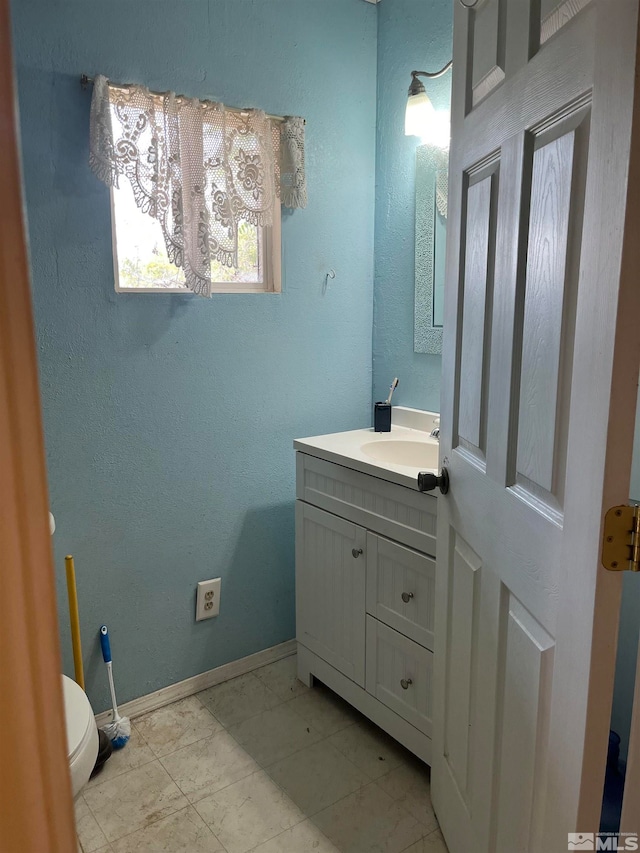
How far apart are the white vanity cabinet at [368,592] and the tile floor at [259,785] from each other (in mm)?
104

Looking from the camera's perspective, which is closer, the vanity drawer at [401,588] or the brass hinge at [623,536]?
the brass hinge at [623,536]

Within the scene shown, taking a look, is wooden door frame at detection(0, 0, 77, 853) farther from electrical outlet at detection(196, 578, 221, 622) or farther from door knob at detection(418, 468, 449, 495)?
electrical outlet at detection(196, 578, 221, 622)

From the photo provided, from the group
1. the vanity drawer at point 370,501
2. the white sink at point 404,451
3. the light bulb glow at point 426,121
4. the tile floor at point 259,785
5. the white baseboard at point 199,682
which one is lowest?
the tile floor at point 259,785

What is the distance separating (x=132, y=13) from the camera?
1845 millimetres

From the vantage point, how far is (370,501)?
1.89 meters

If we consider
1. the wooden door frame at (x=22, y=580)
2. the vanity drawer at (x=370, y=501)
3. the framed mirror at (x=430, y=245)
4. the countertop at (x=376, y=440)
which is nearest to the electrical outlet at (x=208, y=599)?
the vanity drawer at (x=370, y=501)

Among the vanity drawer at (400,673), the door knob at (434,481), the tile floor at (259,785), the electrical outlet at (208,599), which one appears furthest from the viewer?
the electrical outlet at (208,599)

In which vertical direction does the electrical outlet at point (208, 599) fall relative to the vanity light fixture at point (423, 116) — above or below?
below

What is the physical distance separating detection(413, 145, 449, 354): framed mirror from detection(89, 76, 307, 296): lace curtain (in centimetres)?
41

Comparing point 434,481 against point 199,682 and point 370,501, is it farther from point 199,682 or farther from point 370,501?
point 199,682

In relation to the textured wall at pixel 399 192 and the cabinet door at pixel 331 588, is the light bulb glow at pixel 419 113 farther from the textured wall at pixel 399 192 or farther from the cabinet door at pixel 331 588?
the cabinet door at pixel 331 588

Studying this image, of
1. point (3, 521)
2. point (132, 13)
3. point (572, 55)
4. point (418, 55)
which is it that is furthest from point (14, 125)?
point (418, 55)

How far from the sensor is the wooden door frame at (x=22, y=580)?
0.43 metres

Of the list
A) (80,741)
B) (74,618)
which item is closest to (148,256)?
(74,618)
